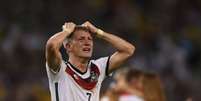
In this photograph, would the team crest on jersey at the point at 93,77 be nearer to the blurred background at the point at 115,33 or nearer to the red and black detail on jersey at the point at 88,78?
the red and black detail on jersey at the point at 88,78

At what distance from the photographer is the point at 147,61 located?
62.2 feet

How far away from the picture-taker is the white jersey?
9359mm

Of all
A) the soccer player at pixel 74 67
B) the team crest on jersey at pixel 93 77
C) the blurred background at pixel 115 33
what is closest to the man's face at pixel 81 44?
the soccer player at pixel 74 67

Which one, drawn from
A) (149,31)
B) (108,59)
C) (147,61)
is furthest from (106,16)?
(108,59)

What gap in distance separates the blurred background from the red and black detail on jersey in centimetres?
776

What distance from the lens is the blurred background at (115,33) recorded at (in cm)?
1853

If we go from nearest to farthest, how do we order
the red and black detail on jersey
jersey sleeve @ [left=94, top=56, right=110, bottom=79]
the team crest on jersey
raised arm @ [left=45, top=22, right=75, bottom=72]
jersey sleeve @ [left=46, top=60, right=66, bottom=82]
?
raised arm @ [left=45, top=22, right=75, bottom=72]
jersey sleeve @ [left=46, top=60, right=66, bottom=82]
the red and black detail on jersey
the team crest on jersey
jersey sleeve @ [left=94, top=56, right=110, bottom=79]

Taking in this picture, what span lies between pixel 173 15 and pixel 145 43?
1996 millimetres

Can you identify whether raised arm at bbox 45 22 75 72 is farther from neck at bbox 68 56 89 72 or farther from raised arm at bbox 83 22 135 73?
raised arm at bbox 83 22 135 73

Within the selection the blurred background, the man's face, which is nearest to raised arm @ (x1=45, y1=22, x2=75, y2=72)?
the man's face

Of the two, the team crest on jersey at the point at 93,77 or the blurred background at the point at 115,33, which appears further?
the blurred background at the point at 115,33

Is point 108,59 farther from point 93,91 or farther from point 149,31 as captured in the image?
point 149,31

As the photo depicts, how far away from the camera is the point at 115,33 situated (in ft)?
65.4

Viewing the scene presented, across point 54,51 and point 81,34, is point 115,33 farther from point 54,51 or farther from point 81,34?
point 54,51
